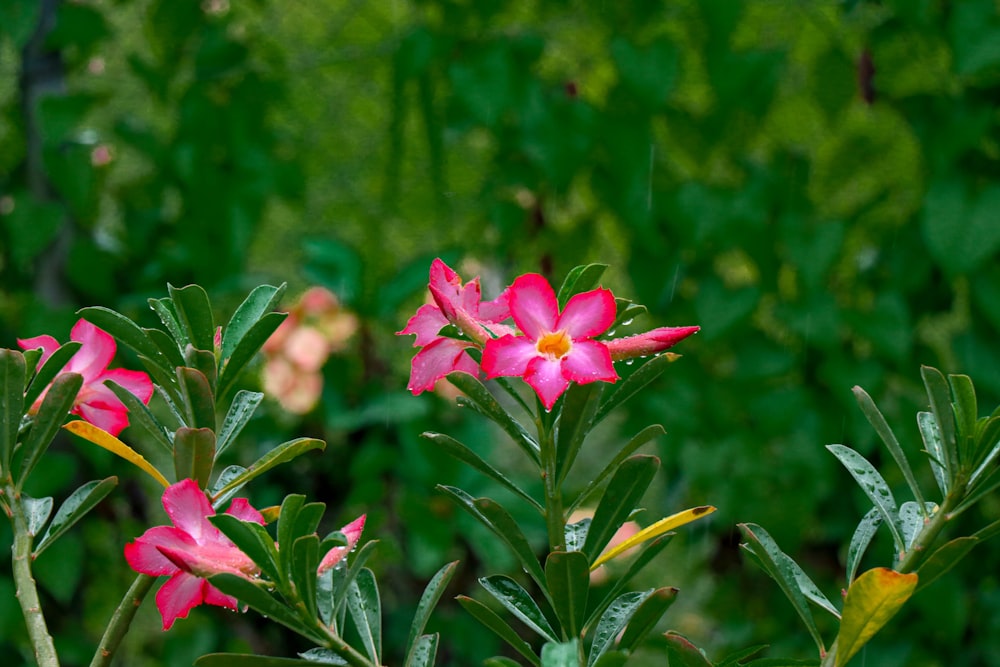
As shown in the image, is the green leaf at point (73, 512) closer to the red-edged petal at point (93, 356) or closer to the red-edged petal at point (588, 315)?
the red-edged petal at point (93, 356)

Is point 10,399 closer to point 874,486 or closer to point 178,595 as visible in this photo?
point 178,595

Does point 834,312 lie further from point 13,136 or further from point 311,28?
point 13,136

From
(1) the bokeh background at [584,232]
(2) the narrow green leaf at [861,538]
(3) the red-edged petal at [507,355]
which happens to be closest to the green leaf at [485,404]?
(3) the red-edged petal at [507,355]

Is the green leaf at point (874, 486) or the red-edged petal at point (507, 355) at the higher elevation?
the red-edged petal at point (507, 355)

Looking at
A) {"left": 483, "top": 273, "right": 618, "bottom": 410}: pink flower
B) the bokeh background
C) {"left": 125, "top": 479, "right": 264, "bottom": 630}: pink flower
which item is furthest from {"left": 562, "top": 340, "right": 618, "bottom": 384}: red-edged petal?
the bokeh background

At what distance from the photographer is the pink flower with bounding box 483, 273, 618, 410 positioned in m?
0.34

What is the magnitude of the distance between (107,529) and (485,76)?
0.67 m

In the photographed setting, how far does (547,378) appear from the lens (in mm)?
339

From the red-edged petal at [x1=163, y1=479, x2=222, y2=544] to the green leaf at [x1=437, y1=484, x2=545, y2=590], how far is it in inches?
2.8

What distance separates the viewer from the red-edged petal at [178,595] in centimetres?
35

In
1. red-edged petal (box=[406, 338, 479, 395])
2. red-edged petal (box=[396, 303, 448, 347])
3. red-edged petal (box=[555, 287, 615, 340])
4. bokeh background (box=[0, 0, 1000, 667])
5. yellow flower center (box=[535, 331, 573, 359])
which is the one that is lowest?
bokeh background (box=[0, 0, 1000, 667])

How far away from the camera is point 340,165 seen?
1376mm

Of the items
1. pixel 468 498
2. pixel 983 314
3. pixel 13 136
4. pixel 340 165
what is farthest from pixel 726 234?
pixel 468 498

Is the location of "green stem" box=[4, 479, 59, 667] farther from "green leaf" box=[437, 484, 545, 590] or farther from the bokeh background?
the bokeh background
